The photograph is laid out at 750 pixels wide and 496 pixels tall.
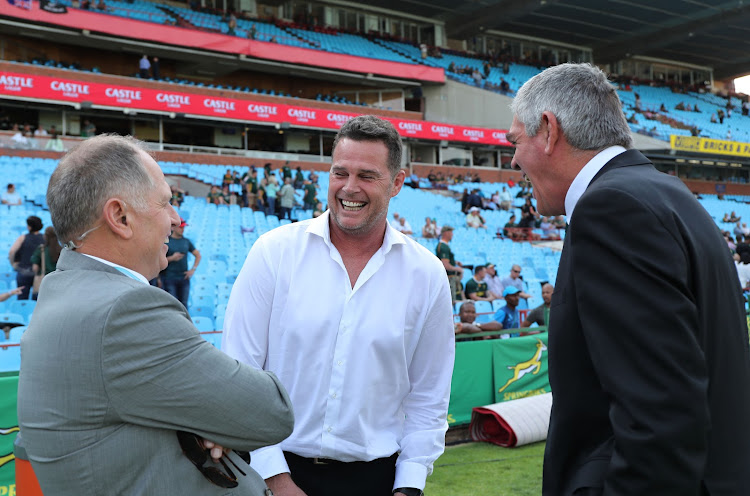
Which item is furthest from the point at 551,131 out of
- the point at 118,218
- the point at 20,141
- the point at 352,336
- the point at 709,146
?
the point at 709,146

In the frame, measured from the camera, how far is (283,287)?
7.14ft

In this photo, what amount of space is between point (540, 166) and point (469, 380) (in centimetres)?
512

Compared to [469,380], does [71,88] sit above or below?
above

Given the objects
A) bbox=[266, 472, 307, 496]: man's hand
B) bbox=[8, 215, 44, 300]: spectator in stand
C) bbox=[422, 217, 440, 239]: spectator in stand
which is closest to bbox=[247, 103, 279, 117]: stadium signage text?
bbox=[422, 217, 440, 239]: spectator in stand

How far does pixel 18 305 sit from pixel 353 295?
247 inches

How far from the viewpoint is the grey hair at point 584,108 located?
158 centimetres

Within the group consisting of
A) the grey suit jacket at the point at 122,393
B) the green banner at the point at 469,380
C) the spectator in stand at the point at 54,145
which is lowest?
the green banner at the point at 469,380

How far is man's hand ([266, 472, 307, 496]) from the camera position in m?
2.01

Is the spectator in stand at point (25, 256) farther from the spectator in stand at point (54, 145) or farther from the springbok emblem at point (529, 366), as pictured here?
the spectator in stand at point (54, 145)

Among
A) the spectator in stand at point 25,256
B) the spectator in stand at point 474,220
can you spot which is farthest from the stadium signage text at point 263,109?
the spectator in stand at point 25,256

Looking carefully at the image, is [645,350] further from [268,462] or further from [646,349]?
[268,462]

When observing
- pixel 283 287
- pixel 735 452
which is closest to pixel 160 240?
pixel 283 287

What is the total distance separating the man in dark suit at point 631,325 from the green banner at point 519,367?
5.33 meters

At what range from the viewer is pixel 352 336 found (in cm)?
213
